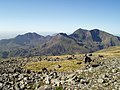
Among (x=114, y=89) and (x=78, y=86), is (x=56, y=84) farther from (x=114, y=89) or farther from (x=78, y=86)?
(x=114, y=89)

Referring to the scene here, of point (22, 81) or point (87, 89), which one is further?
point (22, 81)

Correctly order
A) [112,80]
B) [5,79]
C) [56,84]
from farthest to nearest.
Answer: [5,79], [56,84], [112,80]

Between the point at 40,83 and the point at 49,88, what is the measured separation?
5057mm

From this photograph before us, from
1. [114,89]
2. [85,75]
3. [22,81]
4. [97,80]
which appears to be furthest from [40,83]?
[114,89]

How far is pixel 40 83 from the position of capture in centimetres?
3897

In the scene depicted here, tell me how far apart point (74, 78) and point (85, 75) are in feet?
8.76

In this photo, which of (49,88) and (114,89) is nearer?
(114,89)

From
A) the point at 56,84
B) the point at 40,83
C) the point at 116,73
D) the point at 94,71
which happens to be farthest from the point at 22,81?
the point at 116,73

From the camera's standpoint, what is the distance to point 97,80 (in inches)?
1326

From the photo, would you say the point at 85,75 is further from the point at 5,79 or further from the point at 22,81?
the point at 5,79

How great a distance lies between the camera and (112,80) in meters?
32.5

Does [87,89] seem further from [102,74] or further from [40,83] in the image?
[40,83]

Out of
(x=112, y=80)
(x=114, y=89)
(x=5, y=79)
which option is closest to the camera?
(x=114, y=89)

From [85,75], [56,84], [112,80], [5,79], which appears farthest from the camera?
[5,79]
